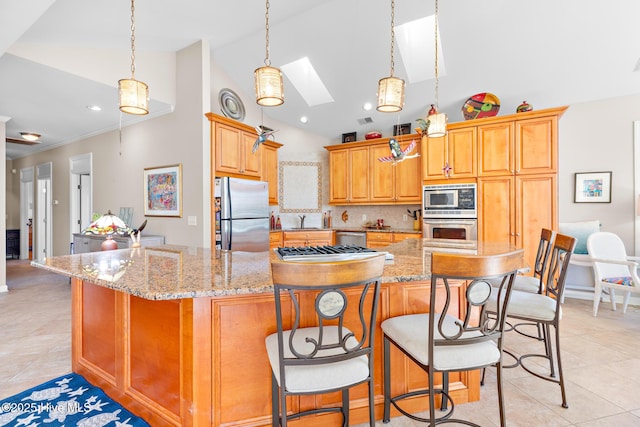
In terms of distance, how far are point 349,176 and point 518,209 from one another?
2.52 meters

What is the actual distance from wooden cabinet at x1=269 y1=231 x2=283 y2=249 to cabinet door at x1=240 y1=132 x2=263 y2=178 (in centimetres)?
91

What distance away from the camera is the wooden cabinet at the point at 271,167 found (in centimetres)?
498

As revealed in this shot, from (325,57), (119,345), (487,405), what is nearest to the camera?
(119,345)

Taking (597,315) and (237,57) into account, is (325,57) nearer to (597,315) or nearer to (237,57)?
(237,57)

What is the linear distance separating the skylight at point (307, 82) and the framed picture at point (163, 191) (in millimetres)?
2157

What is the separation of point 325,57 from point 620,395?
4.39 metres

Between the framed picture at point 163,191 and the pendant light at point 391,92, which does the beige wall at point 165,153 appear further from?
the pendant light at point 391,92

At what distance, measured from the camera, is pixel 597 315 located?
11.9 ft

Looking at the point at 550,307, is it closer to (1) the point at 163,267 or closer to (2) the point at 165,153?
(1) the point at 163,267

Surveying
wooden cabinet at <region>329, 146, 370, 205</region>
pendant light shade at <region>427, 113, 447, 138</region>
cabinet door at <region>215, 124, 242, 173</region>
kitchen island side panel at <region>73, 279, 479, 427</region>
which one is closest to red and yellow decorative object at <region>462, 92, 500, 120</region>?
wooden cabinet at <region>329, 146, 370, 205</region>

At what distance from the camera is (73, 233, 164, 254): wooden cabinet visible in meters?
4.28

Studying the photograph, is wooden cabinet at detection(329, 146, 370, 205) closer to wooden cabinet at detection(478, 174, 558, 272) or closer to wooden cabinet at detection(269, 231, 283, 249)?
wooden cabinet at detection(269, 231, 283, 249)

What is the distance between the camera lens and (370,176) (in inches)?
208

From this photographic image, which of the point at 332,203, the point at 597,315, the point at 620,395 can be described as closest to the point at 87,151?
the point at 332,203
